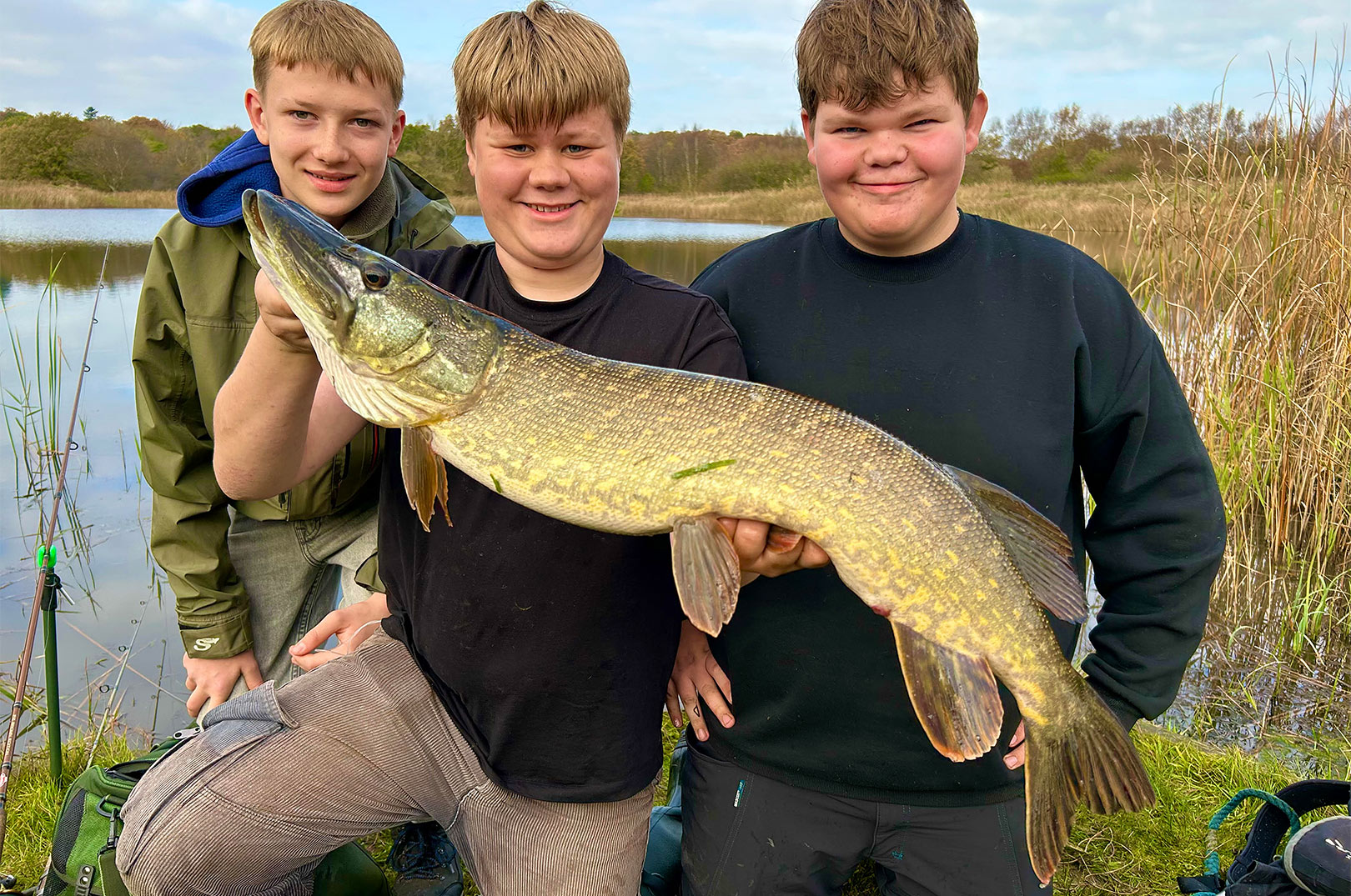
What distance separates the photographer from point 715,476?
178 centimetres

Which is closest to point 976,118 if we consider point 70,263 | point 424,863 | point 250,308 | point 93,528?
point 250,308

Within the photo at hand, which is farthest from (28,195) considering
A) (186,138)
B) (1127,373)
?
(1127,373)

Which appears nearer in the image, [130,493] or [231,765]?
[231,765]

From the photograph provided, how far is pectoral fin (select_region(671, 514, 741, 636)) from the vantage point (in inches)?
70.7

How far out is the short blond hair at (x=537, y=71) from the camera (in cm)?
201

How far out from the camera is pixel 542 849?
84.0 inches

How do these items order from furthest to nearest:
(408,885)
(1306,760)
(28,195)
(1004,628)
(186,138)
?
(186,138), (28,195), (1306,760), (408,885), (1004,628)

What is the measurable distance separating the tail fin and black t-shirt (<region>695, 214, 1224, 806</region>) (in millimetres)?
285

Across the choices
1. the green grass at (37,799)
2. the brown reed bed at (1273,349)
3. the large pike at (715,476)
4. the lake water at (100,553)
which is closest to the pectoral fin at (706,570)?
the large pike at (715,476)

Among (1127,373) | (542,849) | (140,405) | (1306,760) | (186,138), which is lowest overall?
(1306,760)

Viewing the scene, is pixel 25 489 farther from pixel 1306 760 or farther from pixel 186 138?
pixel 186 138

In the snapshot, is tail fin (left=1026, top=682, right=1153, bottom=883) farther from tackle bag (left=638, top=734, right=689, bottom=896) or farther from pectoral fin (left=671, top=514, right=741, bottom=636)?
tackle bag (left=638, top=734, right=689, bottom=896)

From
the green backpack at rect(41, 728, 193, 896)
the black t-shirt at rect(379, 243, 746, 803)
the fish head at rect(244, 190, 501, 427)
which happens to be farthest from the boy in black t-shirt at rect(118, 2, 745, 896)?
the fish head at rect(244, 190, 501, 427)

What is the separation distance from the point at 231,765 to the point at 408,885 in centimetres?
72
